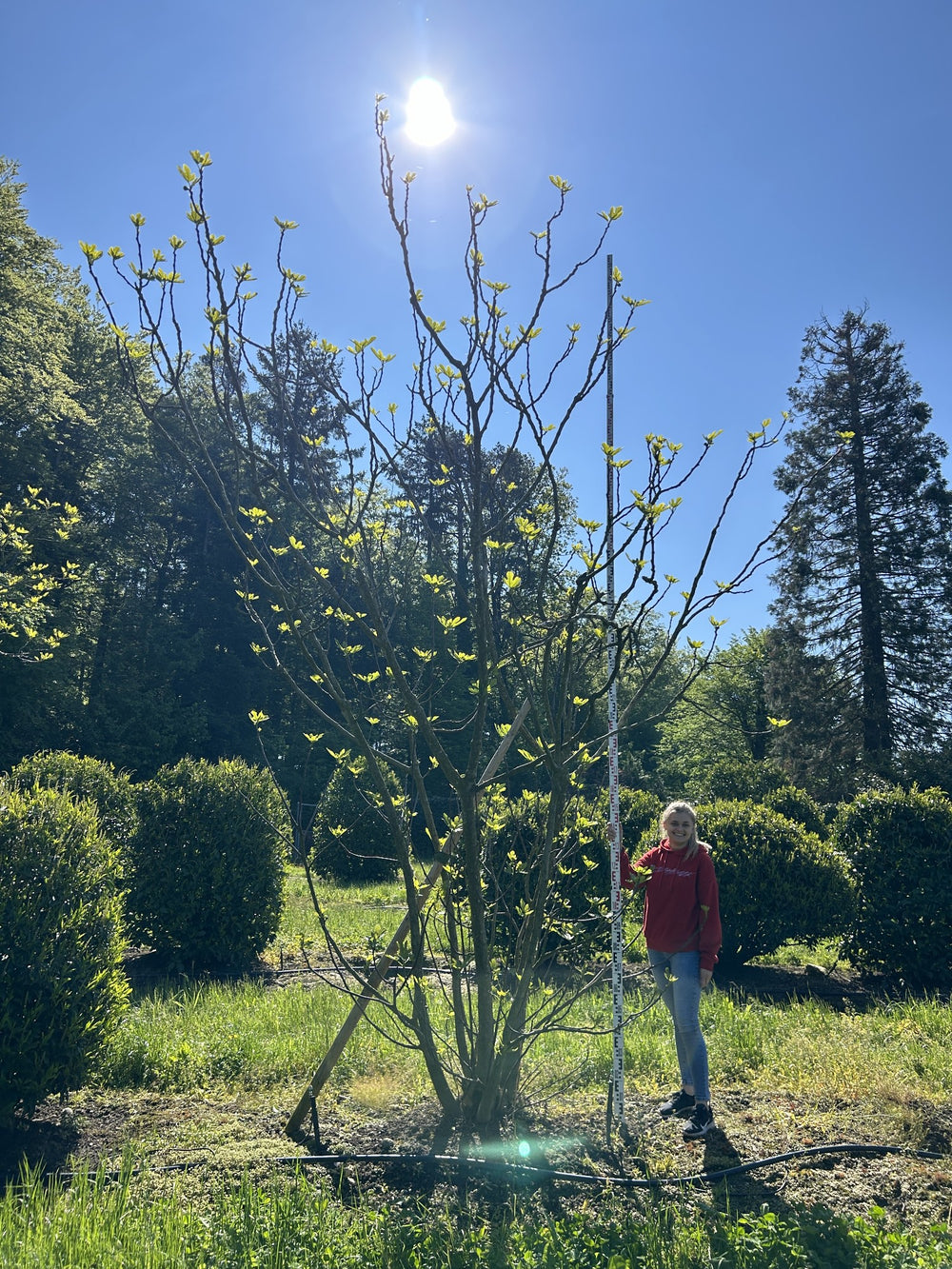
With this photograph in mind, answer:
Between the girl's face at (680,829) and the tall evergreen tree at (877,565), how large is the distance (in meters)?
18.6

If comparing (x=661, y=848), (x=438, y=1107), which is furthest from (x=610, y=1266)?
(x=661, y=848)

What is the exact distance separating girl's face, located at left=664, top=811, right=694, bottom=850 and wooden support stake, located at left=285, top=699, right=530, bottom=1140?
3.90 feet

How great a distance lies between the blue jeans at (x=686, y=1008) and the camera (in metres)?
4.11

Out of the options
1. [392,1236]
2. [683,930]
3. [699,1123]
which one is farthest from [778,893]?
[392,1236]

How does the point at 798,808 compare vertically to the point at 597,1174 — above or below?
above

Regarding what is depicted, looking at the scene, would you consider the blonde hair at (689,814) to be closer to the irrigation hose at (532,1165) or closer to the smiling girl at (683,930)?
the smiling girl at (683,930)

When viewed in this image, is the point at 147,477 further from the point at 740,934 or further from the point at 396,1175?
the point at 396,1175

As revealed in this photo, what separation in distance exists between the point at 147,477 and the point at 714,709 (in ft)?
65.7

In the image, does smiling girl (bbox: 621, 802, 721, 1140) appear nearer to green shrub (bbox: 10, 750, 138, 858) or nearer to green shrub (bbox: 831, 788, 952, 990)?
green shrub (bbox: 831, 788, 952, 990)

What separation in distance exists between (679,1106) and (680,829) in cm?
132

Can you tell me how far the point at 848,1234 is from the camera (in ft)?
9.71

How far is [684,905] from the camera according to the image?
4.47 meters

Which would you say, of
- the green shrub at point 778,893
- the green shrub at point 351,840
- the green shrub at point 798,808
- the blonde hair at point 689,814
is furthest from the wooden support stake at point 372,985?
the green shrub at point 351,840

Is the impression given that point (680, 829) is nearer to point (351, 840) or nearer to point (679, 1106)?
point (679, 1106)
